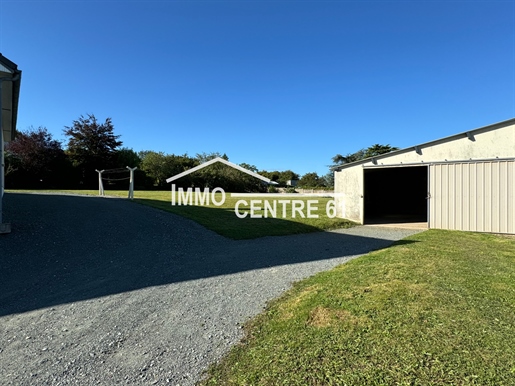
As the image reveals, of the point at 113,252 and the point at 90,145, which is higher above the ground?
the point at 90,145

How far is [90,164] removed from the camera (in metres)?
28.6

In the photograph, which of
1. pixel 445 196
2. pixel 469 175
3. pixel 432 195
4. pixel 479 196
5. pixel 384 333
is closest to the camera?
pixel 384 333

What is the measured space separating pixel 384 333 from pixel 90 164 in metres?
32.4

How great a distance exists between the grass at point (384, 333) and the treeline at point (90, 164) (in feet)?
66.0

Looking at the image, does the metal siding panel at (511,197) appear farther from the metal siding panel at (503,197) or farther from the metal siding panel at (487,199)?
the metal siding panel at (487,199)

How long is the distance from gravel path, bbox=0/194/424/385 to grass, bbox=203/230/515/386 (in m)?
0.34

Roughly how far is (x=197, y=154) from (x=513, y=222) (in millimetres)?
39884

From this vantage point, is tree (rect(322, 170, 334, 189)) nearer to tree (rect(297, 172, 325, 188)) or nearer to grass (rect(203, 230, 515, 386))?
tree (rect(297, 172, 325, 188))

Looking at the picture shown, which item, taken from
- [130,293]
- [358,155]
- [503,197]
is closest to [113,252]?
[130,293]

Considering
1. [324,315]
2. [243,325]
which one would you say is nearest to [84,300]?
[243,325]

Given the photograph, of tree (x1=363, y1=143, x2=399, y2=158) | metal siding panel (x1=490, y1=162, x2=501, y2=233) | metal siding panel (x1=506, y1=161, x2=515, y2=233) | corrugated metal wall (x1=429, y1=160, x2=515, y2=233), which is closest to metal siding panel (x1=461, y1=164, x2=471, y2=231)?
corrugated metal wall (x1=429, y1=160, x2=515, y2=233)

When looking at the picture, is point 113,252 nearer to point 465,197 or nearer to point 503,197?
point 465,197

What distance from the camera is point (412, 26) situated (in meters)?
9.88

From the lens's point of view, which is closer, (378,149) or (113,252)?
(113,252)
